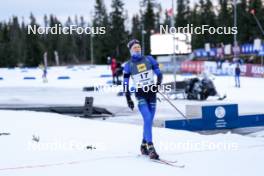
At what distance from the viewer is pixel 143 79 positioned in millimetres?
9484

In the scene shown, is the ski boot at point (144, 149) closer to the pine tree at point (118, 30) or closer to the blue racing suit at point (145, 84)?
the blue racing suit at point (145, 84)

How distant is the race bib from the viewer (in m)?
9.45

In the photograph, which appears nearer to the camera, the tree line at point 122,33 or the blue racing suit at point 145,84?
the blue racing suit at point 145,84

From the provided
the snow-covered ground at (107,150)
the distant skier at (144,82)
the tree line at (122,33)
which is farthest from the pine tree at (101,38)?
the distant skier at (144,82)

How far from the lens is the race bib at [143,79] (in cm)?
945

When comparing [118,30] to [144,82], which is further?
[118,30]

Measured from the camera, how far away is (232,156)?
973cm

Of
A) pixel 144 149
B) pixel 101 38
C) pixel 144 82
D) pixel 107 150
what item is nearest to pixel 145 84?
pixel 144 82

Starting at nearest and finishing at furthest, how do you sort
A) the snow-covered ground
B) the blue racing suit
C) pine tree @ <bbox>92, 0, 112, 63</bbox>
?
the snow-covered ground < the blue racing suit < pine tree @ <bbox>92, 0, 112, 63</bbox>

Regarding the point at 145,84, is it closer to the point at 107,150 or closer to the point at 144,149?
the point at 144,149

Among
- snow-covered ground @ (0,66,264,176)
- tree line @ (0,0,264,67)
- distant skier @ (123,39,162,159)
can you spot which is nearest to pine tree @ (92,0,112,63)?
tree line @ (0,0,264,67)

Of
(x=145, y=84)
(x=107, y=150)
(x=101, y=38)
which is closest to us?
(x=145, y=84)

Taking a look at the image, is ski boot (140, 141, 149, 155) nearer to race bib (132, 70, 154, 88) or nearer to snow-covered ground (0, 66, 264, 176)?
snow-covered ground (0, 66, 264, 176)

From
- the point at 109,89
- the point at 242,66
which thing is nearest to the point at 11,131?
the point at 109,89
